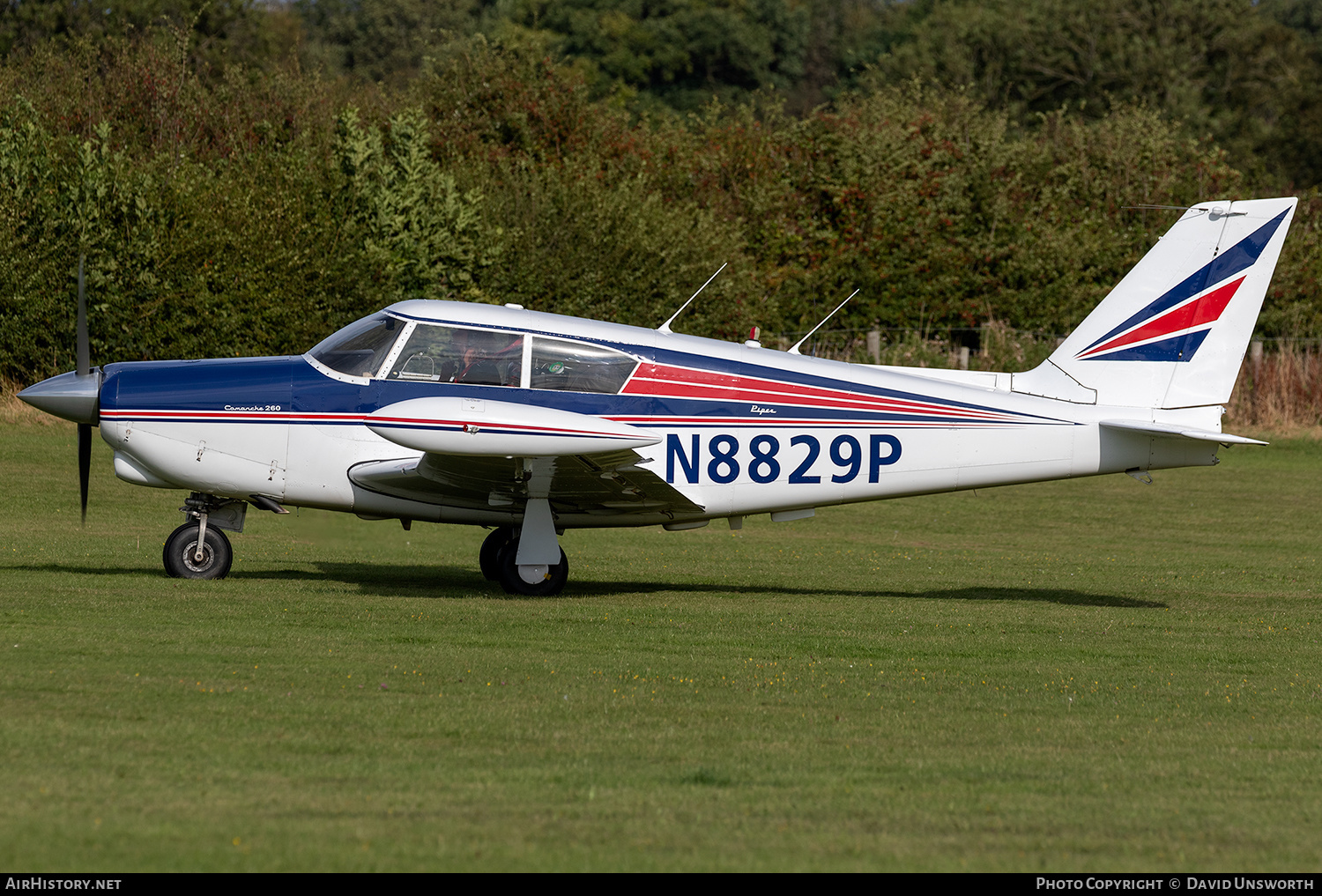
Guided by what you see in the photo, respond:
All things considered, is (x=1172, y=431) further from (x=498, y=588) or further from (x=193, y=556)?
(x=193, y=556)

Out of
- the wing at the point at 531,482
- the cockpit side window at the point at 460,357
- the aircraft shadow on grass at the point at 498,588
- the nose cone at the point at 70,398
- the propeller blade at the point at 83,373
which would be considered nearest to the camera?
the wing at the point at 531,482

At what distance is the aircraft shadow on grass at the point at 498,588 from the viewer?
13.0m

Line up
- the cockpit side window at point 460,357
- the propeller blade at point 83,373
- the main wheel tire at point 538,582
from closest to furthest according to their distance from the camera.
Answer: the cockpit side window at point 460,357
the propeller blade at point 83,373
the main wheel tire at point 538,582

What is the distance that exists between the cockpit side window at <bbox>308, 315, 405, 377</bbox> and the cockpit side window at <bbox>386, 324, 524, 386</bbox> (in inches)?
6.4

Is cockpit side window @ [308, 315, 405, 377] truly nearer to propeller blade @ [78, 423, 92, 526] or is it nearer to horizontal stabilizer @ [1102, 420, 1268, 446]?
propeller blade @ [78, 423, 92, 526]

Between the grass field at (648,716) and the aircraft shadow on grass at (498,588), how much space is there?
75mm

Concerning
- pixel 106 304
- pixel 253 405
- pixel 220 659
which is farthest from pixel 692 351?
pixel 106 304

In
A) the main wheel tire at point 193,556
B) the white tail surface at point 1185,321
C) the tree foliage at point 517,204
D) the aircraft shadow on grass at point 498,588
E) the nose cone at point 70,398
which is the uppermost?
the tree foliage at point 517,204

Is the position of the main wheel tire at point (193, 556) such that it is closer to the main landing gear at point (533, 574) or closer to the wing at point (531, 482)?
the wing at point (531, 482)

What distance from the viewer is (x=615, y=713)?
8.00m

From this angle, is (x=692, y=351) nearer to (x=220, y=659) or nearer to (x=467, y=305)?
(x=467, y=305)

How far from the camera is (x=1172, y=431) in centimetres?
1222

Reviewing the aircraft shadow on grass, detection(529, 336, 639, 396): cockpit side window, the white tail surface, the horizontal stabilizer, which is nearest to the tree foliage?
the aircraft shadow on grass

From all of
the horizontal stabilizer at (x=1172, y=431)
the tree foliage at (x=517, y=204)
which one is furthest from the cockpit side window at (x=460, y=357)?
the tree foliage at (x=517, y=204)
